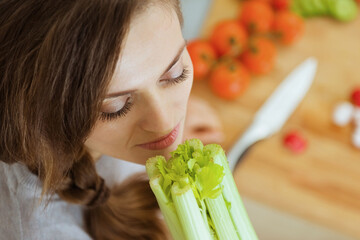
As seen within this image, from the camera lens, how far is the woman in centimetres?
50

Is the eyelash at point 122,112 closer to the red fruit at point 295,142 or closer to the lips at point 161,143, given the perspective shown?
the lips at point 161,143

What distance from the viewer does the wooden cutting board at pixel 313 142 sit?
1.09 meters

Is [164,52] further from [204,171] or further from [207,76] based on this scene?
[207,76]

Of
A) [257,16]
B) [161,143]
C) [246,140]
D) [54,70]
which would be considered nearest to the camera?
[54,70]

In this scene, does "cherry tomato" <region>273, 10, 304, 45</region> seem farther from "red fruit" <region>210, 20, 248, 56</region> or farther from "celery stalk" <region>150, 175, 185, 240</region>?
"celery stalk" <region>150, 175, 185, 240</region>

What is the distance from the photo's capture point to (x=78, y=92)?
0.52 meters

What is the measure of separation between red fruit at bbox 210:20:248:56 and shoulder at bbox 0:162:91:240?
0.65 m

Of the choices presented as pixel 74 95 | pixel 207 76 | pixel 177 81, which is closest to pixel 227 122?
pixel 207 76

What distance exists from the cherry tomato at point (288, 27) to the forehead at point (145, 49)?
0.69 m

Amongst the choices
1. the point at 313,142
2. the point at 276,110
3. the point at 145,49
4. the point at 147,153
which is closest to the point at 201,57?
the point at 276,110

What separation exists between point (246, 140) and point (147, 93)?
0.58 metres

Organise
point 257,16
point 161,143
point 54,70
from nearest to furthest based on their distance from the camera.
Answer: point 54,70 < point 161,143 < point 257,16

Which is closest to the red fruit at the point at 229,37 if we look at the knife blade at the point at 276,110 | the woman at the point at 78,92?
the knife blade at the point at 276,110

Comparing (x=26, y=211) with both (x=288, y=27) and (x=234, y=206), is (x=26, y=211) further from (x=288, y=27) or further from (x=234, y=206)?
(x=288, y=27)
